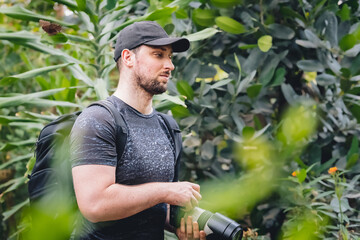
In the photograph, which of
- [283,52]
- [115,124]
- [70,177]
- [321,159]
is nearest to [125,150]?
[115,124]

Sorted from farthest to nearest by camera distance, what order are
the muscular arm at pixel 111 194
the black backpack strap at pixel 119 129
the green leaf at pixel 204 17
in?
the green leaf at pixel 204 17 < the black backpack strap at pixel 119 129 < the muscular arm at pixel 111 194

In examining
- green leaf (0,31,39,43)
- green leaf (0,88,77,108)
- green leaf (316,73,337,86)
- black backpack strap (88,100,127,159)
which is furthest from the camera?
green leaf (316,73,337,86)

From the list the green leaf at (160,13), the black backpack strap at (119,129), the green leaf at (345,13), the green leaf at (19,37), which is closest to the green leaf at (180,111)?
the green leaf at (160,13)

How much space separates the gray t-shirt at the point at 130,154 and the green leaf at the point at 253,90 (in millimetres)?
892

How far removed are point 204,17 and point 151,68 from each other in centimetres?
114

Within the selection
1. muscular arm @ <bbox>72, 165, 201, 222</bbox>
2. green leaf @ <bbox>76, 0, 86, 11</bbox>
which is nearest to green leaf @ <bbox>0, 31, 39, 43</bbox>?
green leaf @ <bbox>76, 0, 86, 11</bbox>

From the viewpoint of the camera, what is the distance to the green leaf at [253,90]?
2.35 m

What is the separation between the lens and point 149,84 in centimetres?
151

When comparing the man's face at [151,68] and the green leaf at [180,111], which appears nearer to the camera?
the man's face at [151,68]

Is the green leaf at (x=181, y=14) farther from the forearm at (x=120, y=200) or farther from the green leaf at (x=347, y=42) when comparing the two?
the forearm at (x=120, y=200)

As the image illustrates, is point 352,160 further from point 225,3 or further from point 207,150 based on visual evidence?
point 225,3

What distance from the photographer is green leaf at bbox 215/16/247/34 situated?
2406mm

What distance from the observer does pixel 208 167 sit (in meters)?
2.61

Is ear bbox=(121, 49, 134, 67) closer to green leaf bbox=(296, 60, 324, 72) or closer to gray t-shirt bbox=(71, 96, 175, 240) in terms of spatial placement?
gray t-shirt bbox=(71, 96, 175, 240)
